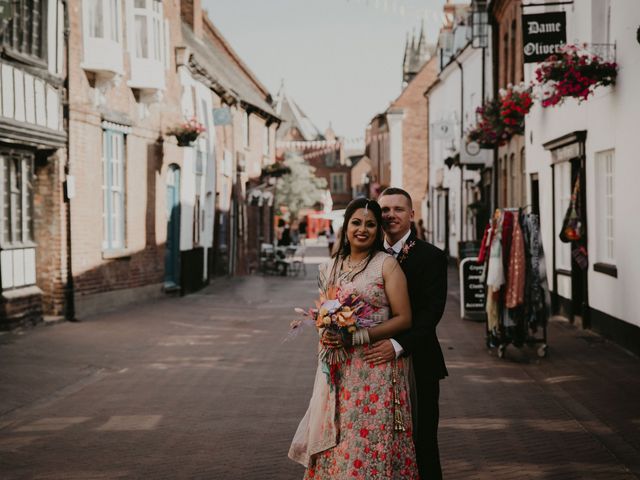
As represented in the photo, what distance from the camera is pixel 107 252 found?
17641 mm

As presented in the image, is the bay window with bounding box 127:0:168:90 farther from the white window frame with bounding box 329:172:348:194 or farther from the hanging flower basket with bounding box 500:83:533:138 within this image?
the white window frame with bounding box 329:172:348:194

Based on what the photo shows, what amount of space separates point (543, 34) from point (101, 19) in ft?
25.0

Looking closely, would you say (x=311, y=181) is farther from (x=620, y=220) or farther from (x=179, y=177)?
(x=620, y=220)

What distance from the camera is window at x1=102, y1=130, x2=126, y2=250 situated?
1780 cm

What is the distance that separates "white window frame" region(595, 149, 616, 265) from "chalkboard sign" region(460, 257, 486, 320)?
2081mm

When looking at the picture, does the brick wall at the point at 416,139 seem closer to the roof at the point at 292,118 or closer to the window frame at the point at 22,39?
the window frame at the point at 22,39

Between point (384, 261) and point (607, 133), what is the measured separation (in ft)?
30.8

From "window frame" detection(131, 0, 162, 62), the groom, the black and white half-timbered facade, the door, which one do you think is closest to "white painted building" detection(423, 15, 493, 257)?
the door

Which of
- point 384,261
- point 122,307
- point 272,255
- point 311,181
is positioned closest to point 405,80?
point 311,181

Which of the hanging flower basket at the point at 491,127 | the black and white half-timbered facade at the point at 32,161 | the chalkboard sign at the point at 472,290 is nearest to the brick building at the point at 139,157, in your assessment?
the black and white half-timbered facade at the point at 32,161

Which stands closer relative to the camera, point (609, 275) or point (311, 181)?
point (609, 275)

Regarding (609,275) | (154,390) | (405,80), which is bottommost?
(154,390)

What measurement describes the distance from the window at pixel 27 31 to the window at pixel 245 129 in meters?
19.2

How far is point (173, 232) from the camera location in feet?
74.9
